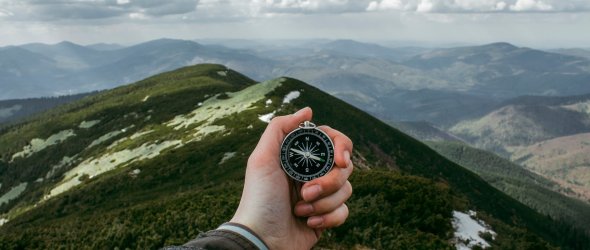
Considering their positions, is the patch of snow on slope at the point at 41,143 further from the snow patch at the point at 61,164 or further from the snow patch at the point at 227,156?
the snow patch at the point at 227,156

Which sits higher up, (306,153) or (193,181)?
(306,153)

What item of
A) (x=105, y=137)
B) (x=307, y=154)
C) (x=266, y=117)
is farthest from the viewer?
(x=105, y=137)

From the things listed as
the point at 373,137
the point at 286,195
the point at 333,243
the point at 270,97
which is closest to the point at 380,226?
the point at 333,243

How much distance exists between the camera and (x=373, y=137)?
346 ft

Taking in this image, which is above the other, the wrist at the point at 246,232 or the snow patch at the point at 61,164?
the wrist at the point at 246,232

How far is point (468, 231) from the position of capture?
26.1m

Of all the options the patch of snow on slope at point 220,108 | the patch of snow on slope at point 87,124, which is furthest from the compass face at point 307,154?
the patch of snow on slope at point 87,124

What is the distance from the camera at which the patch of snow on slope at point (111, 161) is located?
78938 millimetres

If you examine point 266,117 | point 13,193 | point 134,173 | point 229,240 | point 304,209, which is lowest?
point 13,193

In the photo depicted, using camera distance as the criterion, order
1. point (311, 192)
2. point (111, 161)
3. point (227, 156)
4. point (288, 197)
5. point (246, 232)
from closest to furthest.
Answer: point (246, 232), point (311, 192), point (288, 197), point (227, 156), point (111, 161)

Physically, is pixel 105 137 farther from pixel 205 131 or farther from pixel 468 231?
pixel 468 231

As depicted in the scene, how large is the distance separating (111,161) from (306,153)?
84.7 m

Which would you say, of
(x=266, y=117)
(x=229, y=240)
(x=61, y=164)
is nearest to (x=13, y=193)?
(x=61, y=164)

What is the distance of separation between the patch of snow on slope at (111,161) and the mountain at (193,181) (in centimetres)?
42
